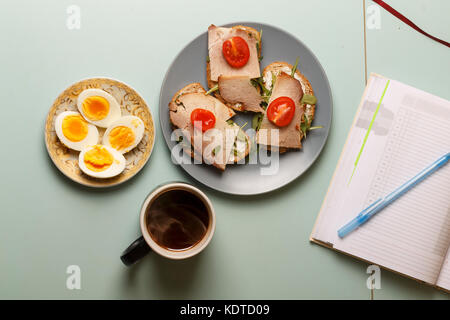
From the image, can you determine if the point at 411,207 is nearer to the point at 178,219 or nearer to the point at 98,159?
the point at 178,219

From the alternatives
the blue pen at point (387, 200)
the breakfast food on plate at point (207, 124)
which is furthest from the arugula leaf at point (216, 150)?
the blue pen at point (387, 200)

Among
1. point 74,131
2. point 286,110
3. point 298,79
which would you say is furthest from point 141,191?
point 298,79

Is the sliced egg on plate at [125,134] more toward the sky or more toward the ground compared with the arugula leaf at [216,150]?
more toward the sky

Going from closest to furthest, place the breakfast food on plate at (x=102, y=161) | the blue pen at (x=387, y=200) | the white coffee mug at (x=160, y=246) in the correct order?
the white coffee mug at (x=160, y=246) → the breakfast food on plate at (x=102, y=161) → the blue pen at (x=387, y=200)

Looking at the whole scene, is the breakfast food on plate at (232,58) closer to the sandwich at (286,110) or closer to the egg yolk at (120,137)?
the sandwich at (286,110)

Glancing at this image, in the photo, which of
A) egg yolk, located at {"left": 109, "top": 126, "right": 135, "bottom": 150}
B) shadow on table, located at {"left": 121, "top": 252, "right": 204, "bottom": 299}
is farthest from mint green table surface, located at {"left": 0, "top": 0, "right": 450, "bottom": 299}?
egg yolk, located at {"left": 109, "top": 126, "right": 135, "bottom": 150}

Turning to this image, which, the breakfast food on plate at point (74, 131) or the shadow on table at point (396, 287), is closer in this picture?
the breakfast food on plate at point (74, 131)
